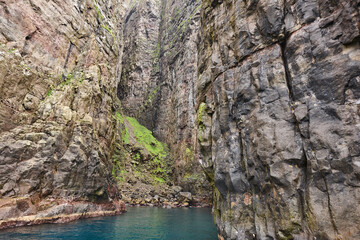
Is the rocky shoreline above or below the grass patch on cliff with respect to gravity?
below

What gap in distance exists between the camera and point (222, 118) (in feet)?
54.5

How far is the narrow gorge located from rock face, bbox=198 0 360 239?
0.19ft

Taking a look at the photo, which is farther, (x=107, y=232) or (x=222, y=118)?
(x=107, y=232)

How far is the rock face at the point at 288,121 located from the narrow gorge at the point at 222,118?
0.06 metres

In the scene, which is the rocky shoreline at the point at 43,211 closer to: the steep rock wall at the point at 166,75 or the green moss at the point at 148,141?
the steep rock wall at the point at 166,75

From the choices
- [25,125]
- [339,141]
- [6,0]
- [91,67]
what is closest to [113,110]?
[91,67]

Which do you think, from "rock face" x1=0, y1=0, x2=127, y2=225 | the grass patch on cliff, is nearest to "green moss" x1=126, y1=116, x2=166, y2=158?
the grass patch on cliff

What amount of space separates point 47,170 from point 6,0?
71.7ft

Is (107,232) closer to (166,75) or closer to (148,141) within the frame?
(148,141)

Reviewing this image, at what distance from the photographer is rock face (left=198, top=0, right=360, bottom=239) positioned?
886 centimetres

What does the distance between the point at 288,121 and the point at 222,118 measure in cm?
583

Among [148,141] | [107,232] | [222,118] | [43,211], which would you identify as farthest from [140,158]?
[222,118]

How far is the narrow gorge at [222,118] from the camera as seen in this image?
9.29 meters

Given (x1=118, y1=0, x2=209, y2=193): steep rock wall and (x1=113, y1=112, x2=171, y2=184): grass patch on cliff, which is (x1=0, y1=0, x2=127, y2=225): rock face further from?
(x1=118, y1=0, x2=209, y2=193): steep rock wall
